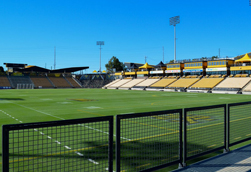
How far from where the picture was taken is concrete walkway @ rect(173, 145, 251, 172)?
19.9ft

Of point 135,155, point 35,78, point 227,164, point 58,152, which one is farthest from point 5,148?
point 35,78

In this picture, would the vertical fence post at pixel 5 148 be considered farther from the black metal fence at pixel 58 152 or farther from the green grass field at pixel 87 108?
the green grass field at pixel 87 108

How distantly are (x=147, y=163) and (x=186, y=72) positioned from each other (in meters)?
79.1

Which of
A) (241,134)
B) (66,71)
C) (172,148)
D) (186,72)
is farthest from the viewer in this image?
(66,71)

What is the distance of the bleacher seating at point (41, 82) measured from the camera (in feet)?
315

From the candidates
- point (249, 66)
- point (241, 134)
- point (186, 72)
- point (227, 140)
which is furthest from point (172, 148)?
point (186, 72)

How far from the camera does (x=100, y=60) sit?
126m

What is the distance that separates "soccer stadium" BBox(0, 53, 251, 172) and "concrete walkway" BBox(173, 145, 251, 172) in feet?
0.91

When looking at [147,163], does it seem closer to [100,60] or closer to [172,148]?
[172,148]

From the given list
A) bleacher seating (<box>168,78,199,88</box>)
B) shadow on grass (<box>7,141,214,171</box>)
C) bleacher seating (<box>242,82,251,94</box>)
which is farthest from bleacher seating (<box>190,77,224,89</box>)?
shadow on grass (<box>7,141,214,171</box>)

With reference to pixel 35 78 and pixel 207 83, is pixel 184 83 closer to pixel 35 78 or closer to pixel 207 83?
pixel 207 83

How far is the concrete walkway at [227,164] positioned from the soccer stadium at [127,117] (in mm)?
277

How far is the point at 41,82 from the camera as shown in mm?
98750

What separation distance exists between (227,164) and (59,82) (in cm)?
10313
